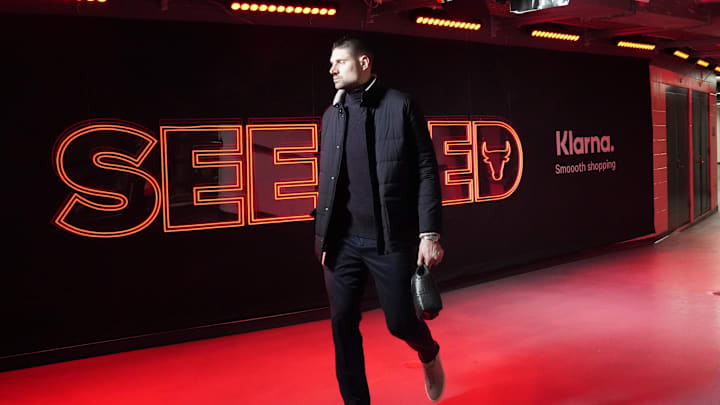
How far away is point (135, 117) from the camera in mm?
4520

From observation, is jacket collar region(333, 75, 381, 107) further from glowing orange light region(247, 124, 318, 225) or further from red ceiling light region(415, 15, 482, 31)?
red ceiling light region(415, 15, 482, 31)

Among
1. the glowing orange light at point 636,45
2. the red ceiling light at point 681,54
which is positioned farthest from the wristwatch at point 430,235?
the red ceiling light at point 681,54

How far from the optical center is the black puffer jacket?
281 cm

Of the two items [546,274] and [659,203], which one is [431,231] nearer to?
[546,274]

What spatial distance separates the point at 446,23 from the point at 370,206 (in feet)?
12.0

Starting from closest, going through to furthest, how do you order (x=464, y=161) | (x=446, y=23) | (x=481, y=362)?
(x=481, y=362)
(x=446, y=23)
(x=464, y=161)

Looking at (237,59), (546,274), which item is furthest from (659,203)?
(237,59)

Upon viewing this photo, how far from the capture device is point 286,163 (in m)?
5.12

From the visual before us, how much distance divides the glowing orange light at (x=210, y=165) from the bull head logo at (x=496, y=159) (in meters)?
2.64

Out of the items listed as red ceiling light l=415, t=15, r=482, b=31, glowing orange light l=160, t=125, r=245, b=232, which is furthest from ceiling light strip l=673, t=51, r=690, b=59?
glowing orange light l=160, t=125, r=245, b=232

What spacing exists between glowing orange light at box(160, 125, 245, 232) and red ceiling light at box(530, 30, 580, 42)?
11.9ft

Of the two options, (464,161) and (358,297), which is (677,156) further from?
(358,297)

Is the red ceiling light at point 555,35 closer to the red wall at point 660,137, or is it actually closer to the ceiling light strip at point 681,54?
the red wall at point 660,137

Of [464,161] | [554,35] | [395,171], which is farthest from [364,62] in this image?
[554,35]
